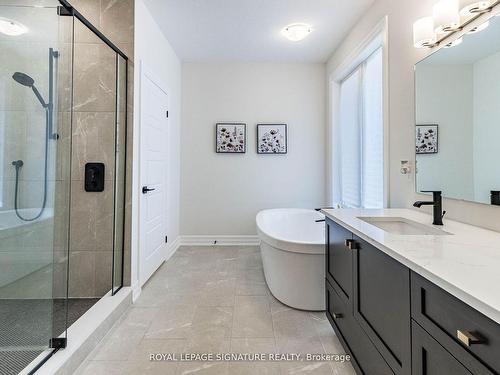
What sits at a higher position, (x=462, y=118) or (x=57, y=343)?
(x=462, y=118)

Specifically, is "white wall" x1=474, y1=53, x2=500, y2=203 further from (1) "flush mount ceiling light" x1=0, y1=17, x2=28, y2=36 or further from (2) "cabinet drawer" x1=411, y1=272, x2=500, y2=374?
(1) "flush mount ceiling light" x1=0, y1=17, x2=28, y2=36

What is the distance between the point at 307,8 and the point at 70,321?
10.9 ft

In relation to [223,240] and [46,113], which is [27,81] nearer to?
[46,113]

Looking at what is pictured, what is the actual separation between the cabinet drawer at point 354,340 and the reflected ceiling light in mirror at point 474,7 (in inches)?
64.0

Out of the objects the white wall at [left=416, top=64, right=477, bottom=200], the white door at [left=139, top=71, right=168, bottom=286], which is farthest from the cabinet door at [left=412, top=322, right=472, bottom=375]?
the white door at [left=139, top=71, right=168, bottom=286]

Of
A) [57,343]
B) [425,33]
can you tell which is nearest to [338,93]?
[425,33]

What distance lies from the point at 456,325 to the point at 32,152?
95.8 inches

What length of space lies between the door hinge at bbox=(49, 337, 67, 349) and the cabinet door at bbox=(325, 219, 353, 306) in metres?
1.60

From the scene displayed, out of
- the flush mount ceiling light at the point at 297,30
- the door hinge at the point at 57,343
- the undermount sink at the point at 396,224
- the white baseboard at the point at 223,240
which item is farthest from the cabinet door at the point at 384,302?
the white baseboard at the point at 223,240

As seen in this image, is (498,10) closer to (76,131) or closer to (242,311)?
(242,311)

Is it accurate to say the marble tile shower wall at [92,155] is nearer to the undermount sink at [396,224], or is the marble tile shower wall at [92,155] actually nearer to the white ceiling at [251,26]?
the white ceiling at [251,26]

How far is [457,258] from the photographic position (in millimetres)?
880

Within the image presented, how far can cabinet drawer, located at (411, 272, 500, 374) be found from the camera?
2.01ft

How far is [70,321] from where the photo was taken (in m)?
1.86
